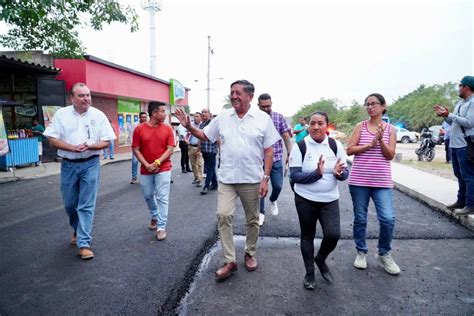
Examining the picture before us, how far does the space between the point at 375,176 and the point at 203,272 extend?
2146 mm

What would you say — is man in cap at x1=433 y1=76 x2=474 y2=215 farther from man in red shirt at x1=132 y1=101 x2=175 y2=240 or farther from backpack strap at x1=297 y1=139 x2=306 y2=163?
man in red shirt at x1=132 y1=101 x2=175 y2=240

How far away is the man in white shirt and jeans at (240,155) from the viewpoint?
11.2 ft

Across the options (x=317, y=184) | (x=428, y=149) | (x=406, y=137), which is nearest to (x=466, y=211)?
(x=317, y=184)

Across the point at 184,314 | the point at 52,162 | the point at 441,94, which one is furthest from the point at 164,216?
the point at 441,94

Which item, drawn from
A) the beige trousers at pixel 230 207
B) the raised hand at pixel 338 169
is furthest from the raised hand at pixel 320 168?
the beige trousers at pixel 230 207

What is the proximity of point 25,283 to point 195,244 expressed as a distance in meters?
1.90

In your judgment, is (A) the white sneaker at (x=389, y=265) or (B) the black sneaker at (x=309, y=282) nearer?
(B) the black sneaker at (x=309, y=282)

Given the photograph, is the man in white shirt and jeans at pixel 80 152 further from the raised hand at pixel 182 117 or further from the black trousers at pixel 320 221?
the black trousers at pixel 320 221

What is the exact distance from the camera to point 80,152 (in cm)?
382

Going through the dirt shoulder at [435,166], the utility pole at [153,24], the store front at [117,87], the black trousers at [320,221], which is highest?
the utility pole at [153,24]

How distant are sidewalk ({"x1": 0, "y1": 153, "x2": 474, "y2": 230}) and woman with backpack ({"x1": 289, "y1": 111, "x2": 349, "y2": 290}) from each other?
310 cm

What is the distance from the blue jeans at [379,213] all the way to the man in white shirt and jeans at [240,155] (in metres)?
1.09

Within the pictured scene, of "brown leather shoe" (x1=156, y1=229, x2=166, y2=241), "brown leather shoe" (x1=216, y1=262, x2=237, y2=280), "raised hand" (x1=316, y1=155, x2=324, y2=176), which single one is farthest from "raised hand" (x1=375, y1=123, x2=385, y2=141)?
"brown leather shoe" (x1=156, y1=229, x2=166, y2=241)

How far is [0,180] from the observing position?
31.2 ft
